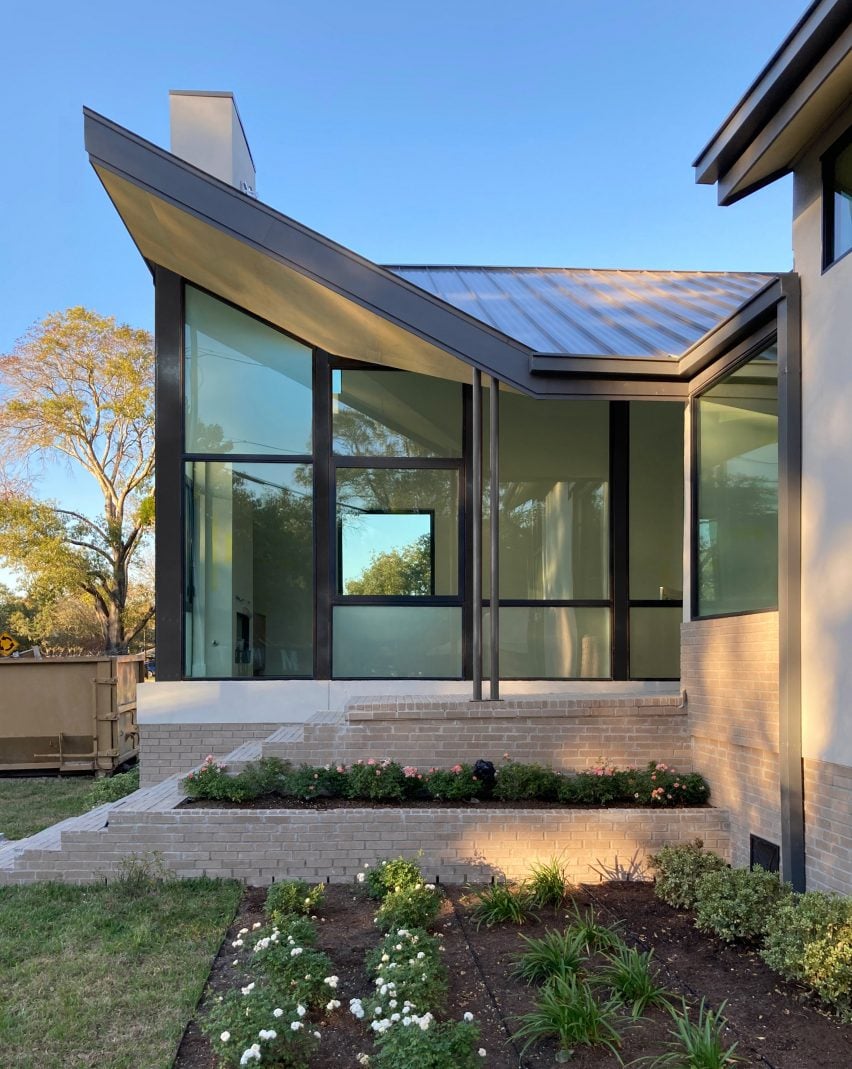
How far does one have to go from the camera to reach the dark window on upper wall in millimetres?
4457

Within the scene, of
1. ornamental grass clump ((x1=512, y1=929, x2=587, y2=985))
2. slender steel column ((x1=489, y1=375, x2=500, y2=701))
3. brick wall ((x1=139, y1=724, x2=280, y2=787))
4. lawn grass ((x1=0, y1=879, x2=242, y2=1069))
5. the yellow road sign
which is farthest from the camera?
the yellow road sign

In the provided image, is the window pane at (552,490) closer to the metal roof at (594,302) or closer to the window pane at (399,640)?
the window pane at (399,640)

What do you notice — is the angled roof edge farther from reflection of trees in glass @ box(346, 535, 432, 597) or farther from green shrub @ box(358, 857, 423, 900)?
green shrub @ box(358, 857, 423, 900)

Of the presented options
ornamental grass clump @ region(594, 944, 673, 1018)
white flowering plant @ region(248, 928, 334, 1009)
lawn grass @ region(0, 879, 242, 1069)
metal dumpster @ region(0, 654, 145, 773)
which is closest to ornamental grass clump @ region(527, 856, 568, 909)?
ornamental grass clump @ region(594, 944, 673, 1018)

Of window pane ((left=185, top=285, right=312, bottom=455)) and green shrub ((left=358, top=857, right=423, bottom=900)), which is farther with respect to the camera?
window pane ((left=185, top=285, right=312, bottom=455))

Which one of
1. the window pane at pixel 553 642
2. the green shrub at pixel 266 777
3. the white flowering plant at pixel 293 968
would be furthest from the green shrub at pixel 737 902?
the window pane at pixel 553 642

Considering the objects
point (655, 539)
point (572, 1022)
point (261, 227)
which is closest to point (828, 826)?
point (572, 1022)

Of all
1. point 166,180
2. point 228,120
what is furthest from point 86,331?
point 166,180

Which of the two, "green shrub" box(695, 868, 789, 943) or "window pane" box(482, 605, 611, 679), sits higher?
"window pane" box(482, 605, 611, 679)

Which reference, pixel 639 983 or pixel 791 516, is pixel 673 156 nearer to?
pixel 791 516

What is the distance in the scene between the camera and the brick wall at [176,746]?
7.83 metres

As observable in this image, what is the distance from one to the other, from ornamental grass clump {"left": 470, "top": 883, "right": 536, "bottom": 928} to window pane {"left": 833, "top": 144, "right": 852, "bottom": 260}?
4.15 metres

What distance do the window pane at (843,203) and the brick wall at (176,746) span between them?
6.43m

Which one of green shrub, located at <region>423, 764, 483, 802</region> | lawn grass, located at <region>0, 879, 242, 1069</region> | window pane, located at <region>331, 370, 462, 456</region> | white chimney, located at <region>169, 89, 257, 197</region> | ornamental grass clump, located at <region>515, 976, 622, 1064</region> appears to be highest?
white chimney, located at <region>169, 89, 257, 197</region>
